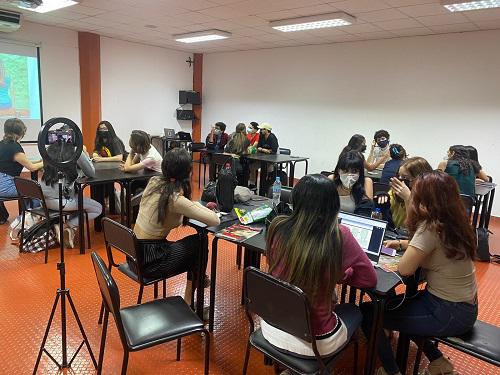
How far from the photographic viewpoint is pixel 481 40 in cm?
564

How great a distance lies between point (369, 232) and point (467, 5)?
12.5ft

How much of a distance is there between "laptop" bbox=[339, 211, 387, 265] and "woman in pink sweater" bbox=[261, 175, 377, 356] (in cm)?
33

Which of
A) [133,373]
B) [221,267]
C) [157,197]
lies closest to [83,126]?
[221,267]

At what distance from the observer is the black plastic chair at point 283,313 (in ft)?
4.80

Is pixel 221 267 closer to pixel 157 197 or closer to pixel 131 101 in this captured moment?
pixel 157 197

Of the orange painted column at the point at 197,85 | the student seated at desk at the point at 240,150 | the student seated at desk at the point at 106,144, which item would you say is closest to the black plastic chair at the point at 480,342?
the student seated at desk at the point at 106,144

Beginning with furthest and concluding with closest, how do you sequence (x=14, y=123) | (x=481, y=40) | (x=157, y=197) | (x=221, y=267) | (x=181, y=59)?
1. (x=181, y=59)
2. (x=481, y=40)
3. (x=14, y=123)
4. (x=221, y=267)
5. (x=157, y=197)

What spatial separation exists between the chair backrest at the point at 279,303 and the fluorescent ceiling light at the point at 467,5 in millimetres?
4181

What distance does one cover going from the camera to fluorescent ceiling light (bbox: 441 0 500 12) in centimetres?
419

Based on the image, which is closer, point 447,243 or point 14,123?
point 447,243

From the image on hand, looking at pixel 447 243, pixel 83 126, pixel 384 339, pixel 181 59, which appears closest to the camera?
pixel 447 243

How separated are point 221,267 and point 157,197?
1.37 metres

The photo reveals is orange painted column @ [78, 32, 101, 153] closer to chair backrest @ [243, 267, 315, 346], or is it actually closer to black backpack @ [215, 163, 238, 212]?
black backpack @ [215, 163, 238, 212]

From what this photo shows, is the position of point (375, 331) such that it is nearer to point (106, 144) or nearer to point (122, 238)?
point (122, 238)
